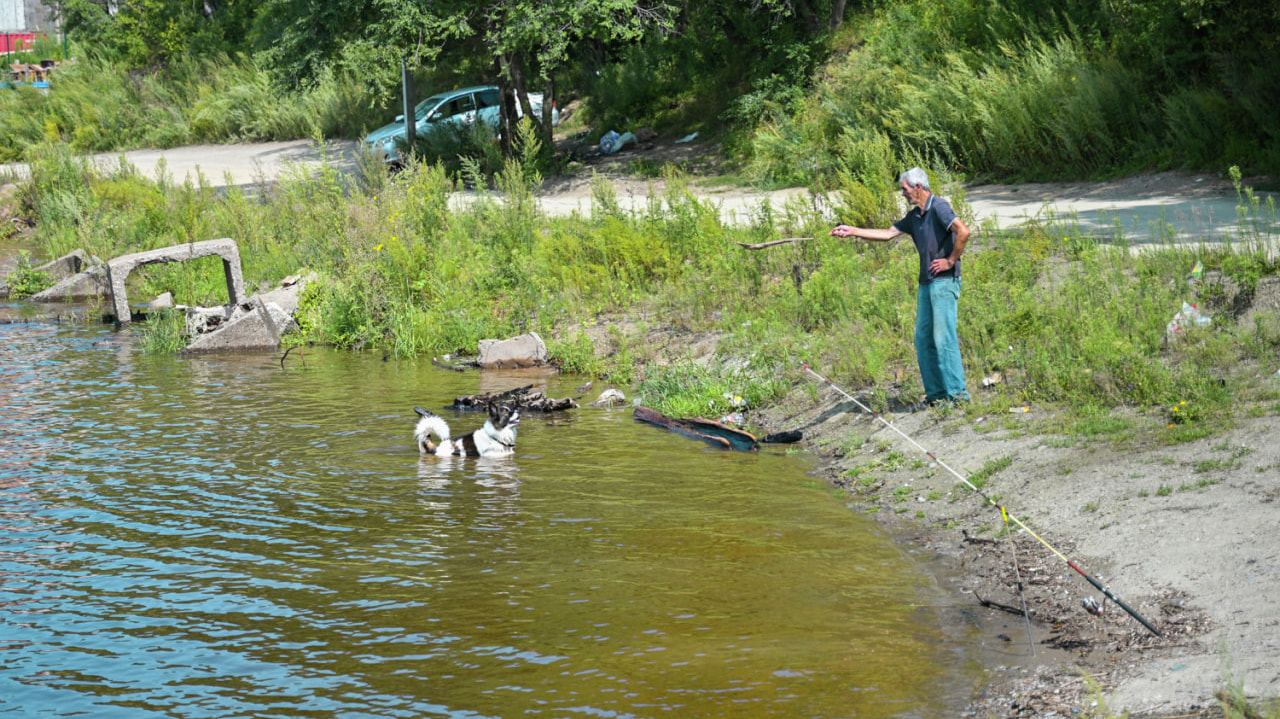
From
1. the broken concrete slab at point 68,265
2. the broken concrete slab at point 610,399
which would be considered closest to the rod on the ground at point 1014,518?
the broken concrete slab at point 610,399

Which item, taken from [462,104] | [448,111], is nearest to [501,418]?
[448,111]

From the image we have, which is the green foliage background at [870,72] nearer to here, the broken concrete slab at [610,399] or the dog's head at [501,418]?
the broken concrete slab at [610,399]

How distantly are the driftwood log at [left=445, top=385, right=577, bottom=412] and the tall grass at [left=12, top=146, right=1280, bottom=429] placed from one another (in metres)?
1.05

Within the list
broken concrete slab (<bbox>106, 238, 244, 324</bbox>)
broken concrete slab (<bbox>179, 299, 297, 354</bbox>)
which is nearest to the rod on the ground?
broken concrete slab (<bbox>179, 299, 297, 354</bbox>)

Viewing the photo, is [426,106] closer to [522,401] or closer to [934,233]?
[522,401]

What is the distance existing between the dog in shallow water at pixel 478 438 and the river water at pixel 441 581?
0.15 meters

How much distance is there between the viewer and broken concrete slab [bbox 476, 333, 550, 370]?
14.3 m

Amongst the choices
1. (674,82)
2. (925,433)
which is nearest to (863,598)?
(925,433)

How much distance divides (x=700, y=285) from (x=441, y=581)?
8.17m

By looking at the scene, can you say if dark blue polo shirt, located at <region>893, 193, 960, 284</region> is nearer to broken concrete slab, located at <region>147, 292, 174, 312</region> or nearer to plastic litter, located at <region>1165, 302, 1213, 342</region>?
plastic litter, located at <region>1165, 302, 1213, 342</region>

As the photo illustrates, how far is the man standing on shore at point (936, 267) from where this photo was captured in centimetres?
905

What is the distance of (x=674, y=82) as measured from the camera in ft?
102

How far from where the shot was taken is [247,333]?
1559 centimetres

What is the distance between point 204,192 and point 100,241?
7.05ft
